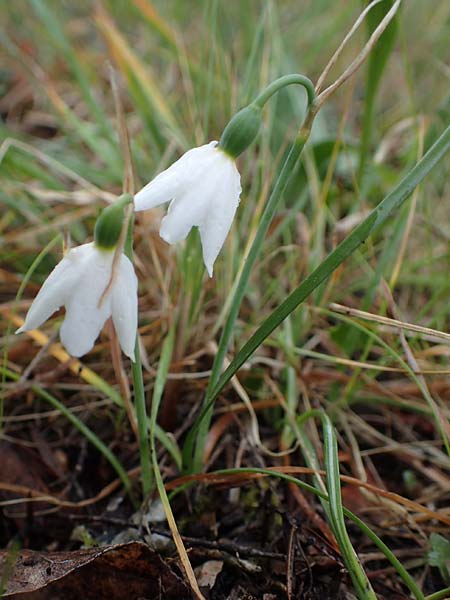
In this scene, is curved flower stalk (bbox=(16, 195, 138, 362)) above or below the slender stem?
above

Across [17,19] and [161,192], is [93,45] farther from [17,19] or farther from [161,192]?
[161,192]

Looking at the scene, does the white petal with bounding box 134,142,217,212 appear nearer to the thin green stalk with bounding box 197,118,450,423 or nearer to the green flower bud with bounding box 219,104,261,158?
the green flower bud with bounding box 219,104,261,158

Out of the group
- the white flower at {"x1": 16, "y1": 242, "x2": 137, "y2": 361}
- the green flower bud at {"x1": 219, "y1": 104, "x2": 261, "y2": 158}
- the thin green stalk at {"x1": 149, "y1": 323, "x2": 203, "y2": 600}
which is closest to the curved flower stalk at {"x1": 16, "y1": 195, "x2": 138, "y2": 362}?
the white flower at {"x1": 16, "y1": 242, "x2": 137, "y2": 361}

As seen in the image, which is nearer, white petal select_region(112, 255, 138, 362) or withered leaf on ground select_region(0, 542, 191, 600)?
white petal select_region(112, 255, 138, 362)

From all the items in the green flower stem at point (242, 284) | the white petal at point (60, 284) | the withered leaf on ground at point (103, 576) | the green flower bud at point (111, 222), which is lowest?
the withered leaf on ground at point (103, 576)

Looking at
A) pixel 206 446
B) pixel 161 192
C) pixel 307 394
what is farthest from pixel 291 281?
pixel 161 192

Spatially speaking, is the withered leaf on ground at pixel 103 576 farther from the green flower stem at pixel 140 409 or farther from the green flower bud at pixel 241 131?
the green flower bud at pixel 241 131

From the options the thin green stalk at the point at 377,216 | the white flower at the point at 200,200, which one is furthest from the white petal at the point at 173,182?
the thin green stalk at the point at 377,216
